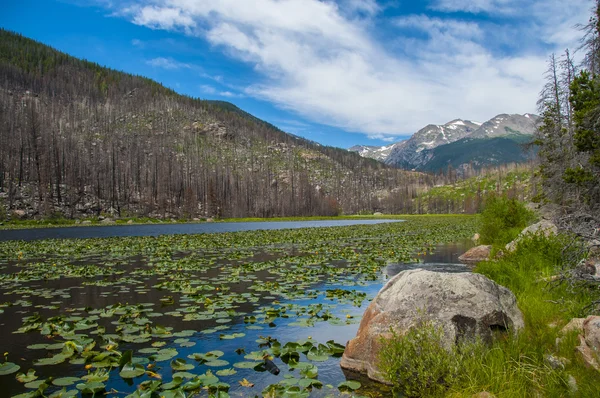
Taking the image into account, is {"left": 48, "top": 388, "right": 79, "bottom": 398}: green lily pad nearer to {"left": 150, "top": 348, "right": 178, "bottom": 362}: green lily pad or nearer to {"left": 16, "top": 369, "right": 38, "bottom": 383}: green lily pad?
{"left": 16, "top": 369, "right": 38, "bottom": 383}: green lily pad

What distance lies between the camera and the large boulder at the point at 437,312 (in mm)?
6668

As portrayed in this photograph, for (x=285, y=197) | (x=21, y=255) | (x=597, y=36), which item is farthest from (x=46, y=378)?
(x=285, y=197)

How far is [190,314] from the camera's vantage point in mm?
9805

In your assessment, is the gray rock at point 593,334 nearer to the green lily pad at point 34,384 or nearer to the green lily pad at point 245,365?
the green lily pad at point 245,365

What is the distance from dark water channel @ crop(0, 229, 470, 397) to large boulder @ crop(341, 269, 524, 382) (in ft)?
2.09

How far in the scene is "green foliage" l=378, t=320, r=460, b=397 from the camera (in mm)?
5516

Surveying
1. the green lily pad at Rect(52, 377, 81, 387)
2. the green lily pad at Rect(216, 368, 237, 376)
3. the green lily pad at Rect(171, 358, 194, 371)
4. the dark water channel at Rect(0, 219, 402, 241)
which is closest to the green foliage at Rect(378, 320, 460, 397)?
the green lily pad at Rect(216, 368, 237, 376)

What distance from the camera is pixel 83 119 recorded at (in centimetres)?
16962

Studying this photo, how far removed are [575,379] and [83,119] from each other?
199 meters

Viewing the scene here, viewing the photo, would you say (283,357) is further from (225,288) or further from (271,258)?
(271,258)

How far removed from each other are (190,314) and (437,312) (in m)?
6.37

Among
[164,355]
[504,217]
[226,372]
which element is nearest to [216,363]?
[226,372]

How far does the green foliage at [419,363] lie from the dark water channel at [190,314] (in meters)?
0.55

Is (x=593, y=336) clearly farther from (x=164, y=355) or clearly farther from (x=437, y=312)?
(x=164, y=355)
